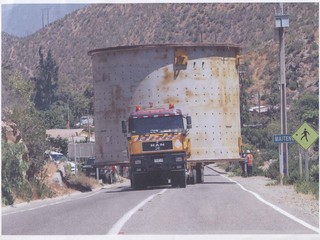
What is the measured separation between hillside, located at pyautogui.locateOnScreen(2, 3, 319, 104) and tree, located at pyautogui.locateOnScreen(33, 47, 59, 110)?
19.1 feet

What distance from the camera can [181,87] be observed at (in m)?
36.3

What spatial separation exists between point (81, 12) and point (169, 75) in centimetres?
9960

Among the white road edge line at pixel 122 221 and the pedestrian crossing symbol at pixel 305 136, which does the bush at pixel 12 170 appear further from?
the pedestrian crossing symbol at pixel 305 136

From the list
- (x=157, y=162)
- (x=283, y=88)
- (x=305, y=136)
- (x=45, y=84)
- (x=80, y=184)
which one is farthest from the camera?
(x=45, y=84)

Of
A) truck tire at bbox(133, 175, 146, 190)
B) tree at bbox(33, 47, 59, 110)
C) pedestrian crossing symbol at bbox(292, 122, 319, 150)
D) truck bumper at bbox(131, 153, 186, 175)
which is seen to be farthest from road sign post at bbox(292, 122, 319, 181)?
tree at bbox(33, 47, 59, 110)

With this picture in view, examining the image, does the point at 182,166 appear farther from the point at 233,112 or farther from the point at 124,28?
the point at 124,28

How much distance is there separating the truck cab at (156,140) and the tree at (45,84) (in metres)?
74.6

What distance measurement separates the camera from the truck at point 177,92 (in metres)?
36.2

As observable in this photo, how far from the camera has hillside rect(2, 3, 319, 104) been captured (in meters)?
101

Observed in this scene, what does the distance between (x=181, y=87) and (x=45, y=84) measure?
74369 millimetres

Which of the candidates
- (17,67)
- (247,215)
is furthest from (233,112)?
(17,67)

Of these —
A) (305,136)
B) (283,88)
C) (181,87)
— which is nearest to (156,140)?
(181,87)

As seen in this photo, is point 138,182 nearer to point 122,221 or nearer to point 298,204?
point 298,204

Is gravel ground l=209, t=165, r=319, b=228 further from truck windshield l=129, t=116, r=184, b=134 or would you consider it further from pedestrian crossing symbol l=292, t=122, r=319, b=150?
truck windshield l=129, t=116, r=184, b=134
